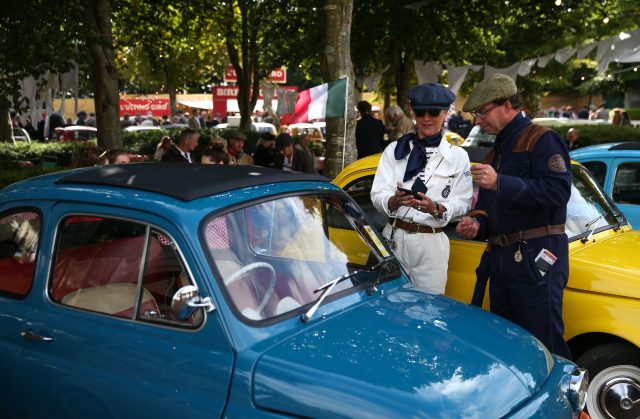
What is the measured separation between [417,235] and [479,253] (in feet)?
1.89

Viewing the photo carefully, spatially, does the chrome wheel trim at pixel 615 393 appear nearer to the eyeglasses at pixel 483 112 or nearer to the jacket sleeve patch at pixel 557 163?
the jacket sleeve patch at pixel 557 163

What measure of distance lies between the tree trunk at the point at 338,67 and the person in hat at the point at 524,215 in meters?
4.42

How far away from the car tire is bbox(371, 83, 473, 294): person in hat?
104cm

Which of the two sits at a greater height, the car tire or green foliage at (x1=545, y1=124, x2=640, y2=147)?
green foliage at (x1=545, y1=124, x2=640, y2=147)

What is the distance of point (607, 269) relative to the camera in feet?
13.7

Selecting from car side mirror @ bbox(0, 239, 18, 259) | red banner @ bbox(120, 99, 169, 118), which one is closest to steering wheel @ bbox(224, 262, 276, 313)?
car side mirror @ bbox(0, 239, 18, 259)

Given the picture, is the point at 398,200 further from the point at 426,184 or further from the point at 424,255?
the point at 424,255

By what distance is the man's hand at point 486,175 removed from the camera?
3697mm

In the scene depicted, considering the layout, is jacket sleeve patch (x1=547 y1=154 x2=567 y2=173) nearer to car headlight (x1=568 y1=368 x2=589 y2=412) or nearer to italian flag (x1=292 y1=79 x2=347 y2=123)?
car headlight (x1=568 y1=368 x2=589 y2=412)

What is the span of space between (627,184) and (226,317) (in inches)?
221

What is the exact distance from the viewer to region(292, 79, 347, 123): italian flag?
332 inches

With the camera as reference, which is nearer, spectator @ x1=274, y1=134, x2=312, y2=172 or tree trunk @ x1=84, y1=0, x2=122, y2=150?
spectator @ x1=274, y1=134, x2=312, y2=172

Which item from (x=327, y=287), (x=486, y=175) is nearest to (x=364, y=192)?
(x=486, y=175)

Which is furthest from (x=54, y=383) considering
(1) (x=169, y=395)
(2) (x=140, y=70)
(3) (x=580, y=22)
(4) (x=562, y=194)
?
(2) (x=140, y=70)
